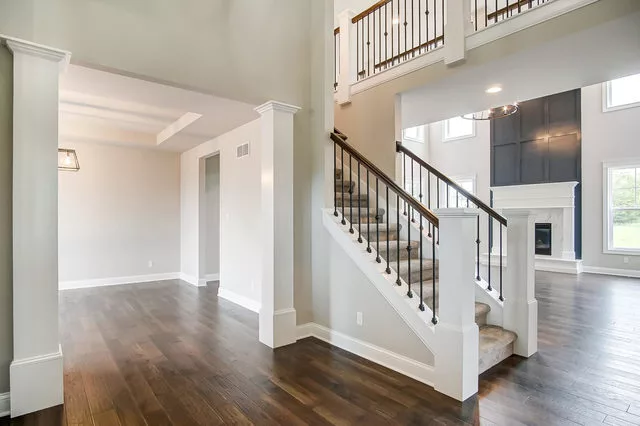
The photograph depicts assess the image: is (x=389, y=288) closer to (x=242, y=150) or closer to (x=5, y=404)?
(x=5, y=404)

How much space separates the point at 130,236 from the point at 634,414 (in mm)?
7091

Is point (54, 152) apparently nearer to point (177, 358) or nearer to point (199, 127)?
point (177, 358)

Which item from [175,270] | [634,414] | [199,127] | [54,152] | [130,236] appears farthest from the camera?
[175,270]

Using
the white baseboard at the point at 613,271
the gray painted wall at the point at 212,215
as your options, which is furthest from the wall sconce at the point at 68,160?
the white baseboard at the point at 613,271

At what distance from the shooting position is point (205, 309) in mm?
4711

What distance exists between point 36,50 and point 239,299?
3690 millimetres

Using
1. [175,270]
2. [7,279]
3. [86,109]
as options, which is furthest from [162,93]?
[175,270]

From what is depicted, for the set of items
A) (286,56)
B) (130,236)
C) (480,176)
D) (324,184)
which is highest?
(286,56)

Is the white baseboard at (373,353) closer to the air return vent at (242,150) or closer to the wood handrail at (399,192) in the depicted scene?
the wood handrail at (399,192)

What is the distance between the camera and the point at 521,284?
311 centimetres

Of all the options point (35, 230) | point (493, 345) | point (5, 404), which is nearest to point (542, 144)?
point (493, 345)

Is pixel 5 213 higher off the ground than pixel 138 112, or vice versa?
pixel 138 112

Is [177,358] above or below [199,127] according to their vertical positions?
below

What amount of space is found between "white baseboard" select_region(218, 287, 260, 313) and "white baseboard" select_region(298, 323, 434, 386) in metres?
1.17
